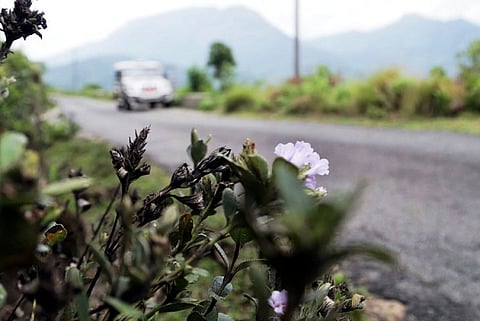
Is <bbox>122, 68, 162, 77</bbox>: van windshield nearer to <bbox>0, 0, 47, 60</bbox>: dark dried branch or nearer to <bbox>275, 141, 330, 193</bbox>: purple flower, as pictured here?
<bbox>0, 0, 47, 60</bbox>: dark dried branch

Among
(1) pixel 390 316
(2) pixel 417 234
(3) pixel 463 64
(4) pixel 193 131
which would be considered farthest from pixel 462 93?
(4) pixel 193 131

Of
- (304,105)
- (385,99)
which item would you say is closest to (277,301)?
(385,99)

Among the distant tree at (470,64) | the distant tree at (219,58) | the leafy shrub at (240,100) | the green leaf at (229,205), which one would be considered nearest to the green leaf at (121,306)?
the green leaf at (229,205)

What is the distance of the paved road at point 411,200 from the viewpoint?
2.47 m

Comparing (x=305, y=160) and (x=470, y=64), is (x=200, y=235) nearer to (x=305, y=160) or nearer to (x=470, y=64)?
(x=305, y=160)

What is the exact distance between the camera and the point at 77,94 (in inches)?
1345

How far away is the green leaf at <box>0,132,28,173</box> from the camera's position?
0.90 feet

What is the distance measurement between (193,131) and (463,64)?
1091 centimetres

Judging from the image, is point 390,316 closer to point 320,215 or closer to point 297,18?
point 320,215

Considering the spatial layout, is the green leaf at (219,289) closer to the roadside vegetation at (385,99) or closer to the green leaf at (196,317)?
the green leaf at (196,317)

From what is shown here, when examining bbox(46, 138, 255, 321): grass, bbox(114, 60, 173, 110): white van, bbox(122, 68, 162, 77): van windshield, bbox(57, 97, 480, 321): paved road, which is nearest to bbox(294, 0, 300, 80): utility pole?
bbox(114, 60, 173, 110): white van

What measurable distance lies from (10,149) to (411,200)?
4.18 metres

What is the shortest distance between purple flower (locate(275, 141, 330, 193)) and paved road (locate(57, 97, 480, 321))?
1.5 inches

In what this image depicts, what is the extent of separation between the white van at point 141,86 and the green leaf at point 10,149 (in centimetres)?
1724
